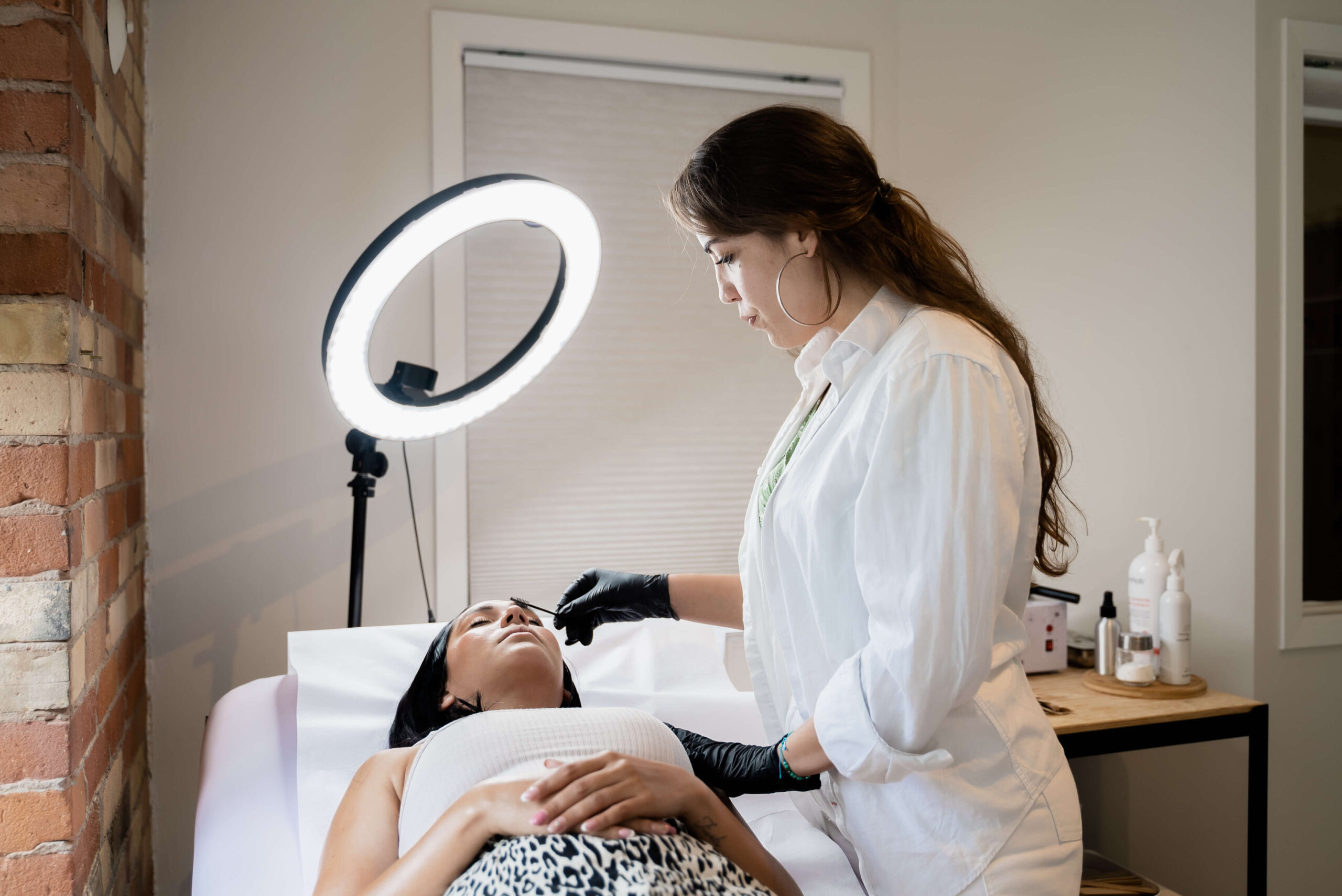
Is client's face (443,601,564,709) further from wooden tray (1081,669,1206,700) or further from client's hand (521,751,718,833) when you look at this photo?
wooden tray (1081,669,1206,700)

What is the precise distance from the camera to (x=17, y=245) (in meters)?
1.03

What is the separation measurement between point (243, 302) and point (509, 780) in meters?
1.22

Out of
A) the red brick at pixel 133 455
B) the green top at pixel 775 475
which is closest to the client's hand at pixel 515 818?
the green top at pixel 775 475

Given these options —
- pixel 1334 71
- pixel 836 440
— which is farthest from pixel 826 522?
pixel 1334 71

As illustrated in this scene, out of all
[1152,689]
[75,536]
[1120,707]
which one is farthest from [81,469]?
[1152,689]

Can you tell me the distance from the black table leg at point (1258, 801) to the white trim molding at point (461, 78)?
1.51 meters

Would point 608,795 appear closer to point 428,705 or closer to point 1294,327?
point 428,705

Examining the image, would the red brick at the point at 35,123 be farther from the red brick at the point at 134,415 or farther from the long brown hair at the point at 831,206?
the long brown hair at the point at 831,206

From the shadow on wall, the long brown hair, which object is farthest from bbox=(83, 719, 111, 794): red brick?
the long brown hair

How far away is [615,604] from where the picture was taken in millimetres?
1410

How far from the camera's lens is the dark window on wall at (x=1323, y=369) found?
1984 mm

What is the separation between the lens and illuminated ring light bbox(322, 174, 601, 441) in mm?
1198

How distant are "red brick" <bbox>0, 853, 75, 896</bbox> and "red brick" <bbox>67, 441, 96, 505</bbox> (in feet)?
1.33

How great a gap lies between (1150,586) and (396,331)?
1.59 meters
